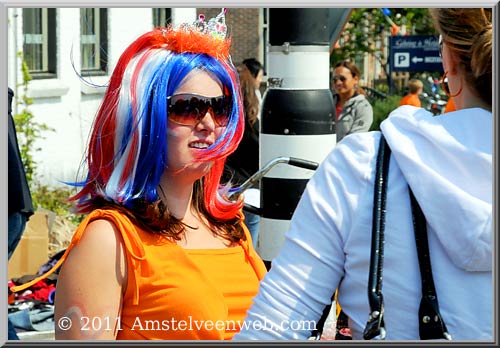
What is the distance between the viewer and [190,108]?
2502 mm

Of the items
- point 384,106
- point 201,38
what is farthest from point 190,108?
point 384,106

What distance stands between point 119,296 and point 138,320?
8cm

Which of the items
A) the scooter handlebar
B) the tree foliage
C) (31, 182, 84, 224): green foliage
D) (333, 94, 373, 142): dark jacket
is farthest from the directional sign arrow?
the tree foliage

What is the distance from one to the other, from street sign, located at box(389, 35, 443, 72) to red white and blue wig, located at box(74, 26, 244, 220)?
4705 mm

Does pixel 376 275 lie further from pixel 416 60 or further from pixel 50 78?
pixel 50 78

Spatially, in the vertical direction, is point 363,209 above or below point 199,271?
above

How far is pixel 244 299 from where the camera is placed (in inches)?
99.8

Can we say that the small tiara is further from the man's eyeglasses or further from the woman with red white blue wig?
the man's eyeglasses

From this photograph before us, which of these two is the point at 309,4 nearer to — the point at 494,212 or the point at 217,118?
the point at 217,118

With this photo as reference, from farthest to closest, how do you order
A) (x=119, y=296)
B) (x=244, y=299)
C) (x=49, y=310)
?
(x=49, y=310) → (x=244, y=299) → (x=119, y=296)

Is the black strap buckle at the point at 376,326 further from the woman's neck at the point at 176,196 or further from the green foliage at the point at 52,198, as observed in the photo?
the green foliage at the point at 52,198

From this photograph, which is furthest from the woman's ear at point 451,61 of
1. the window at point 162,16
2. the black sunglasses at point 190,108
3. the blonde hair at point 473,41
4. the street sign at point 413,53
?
the street sign at point 413,53

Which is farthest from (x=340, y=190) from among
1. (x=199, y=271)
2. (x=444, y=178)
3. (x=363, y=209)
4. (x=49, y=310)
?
(x=49, y=310)

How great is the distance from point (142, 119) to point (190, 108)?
134mm
